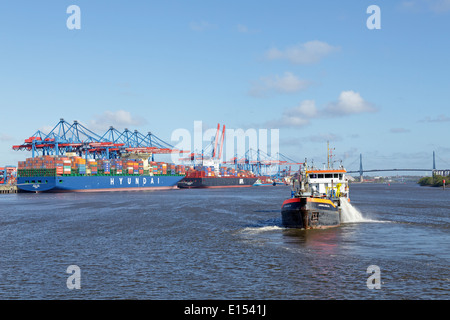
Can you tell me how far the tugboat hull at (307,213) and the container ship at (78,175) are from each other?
11753cm

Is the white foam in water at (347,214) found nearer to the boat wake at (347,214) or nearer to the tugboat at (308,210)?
the boat wake at (347,214)

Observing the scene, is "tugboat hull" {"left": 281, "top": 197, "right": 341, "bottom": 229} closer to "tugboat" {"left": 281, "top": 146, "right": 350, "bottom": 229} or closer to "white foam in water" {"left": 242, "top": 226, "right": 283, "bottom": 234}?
"tugboat" {"left": 281, "top": 146, "right": 350, "bottom": 229}

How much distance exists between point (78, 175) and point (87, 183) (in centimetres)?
440

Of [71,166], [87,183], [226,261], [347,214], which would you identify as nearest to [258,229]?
[347,214]

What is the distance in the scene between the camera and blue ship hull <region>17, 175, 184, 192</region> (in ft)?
468

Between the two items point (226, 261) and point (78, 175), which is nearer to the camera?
point (226, 261)

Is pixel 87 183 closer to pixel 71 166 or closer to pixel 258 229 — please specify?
pixel 71 166

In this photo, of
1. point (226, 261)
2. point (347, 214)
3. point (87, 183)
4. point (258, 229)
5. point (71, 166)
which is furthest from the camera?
point (87, 183)

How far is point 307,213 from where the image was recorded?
3794 cm

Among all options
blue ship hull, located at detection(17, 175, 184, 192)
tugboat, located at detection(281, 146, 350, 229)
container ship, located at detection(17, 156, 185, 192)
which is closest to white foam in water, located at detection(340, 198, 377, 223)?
tugboat, located at detection(281, 146, 350, 229)

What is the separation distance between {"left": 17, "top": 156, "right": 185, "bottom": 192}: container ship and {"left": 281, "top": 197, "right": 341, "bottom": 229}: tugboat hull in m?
118

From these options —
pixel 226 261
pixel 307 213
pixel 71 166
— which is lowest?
pixel 226 261

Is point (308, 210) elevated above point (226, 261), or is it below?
above
